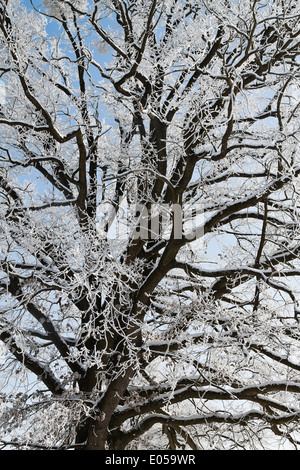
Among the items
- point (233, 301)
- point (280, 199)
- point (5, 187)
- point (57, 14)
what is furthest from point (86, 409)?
point (57, 14)

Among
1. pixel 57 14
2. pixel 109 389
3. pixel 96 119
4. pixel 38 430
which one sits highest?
pixel 57 14

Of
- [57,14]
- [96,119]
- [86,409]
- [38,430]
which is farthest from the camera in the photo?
[96,119]

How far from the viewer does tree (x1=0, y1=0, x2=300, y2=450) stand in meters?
6.00

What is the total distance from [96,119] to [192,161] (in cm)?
225

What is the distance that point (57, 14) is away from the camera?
22.6 ft

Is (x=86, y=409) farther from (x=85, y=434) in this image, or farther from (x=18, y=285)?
(x=18, y=285)

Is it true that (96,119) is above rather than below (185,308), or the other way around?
above

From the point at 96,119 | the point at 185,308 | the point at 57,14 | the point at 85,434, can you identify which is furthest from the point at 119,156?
the point at 85,434

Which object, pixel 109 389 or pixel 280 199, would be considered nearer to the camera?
pixel 109 389

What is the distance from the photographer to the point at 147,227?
6.64 m

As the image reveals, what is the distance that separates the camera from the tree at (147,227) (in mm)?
5996

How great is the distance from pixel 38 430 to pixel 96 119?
4.75 meters

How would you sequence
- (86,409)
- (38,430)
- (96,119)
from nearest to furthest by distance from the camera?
(38,430)
(86,409)
(96,119)

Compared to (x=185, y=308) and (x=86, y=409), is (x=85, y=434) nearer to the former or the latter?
(x=86, y=409)
